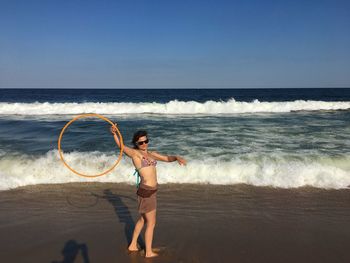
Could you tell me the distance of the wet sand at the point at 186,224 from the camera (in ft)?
15.8

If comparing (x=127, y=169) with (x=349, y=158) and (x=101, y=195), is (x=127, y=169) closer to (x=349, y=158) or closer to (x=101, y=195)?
(x=101, y=195)

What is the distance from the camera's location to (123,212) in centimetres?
638

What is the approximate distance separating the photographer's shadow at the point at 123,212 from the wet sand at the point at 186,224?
0.02 metres

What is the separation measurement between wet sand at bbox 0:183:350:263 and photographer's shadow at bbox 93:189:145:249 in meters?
0.02

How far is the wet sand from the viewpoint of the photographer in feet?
15.8

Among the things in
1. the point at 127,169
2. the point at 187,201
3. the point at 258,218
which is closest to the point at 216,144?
the point at 127,169

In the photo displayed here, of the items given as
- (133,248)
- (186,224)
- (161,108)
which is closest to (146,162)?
(133,248)

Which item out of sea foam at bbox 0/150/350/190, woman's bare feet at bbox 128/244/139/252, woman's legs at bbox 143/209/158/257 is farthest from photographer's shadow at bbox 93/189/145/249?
sea foam at bbox 0/150/350/190

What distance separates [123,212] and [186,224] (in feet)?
4.34

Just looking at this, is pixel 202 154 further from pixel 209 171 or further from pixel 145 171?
pixel 145 171

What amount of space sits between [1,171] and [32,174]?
98 centimetres

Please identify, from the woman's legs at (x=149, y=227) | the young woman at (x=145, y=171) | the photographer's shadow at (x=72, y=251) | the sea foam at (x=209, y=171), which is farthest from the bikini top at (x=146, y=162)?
the sea foam at (x=209, y=171)

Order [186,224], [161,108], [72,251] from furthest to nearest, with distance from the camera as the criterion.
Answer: [161,108], [186,224], [72,251]

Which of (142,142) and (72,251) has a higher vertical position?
(142,142)
